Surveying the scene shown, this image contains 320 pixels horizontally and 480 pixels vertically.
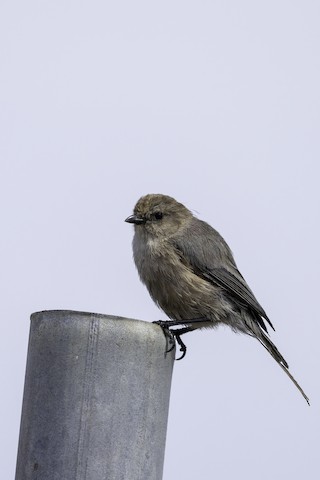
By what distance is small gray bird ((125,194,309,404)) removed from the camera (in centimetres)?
809

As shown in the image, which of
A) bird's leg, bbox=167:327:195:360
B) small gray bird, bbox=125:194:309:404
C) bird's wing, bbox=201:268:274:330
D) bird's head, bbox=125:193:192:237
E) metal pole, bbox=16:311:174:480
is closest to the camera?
metal pole, bbox=16:311:174:480

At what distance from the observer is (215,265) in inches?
→ 330

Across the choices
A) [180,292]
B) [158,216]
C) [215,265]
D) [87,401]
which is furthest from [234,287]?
[87,401]

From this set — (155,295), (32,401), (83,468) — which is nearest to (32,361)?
(32,401)

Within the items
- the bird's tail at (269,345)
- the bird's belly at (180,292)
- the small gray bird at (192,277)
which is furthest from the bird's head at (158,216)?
the bird's tail at (269,345)

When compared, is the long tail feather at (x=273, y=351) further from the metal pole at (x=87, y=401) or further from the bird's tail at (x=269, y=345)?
the metal pole at (x=87, y=401)

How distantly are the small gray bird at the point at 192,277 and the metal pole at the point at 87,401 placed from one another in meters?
2.98

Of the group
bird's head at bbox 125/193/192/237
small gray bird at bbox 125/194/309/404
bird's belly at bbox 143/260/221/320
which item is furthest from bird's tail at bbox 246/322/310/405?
bird's head at bbox 125/193/192/237

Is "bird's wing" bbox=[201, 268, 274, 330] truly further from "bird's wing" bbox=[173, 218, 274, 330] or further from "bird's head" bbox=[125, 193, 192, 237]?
"bird's head" bbox=[125, 193, 192, 237]

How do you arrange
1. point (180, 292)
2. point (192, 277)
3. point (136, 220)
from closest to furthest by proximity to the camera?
1. point (180, 292)
2. point (192, 277)
3. point (136, 220)

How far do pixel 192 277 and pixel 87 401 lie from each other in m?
3.51

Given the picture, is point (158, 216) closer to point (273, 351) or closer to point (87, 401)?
point (273, 351)

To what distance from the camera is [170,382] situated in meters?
5.25

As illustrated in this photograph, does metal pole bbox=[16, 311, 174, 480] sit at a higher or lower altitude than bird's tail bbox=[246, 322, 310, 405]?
lower
